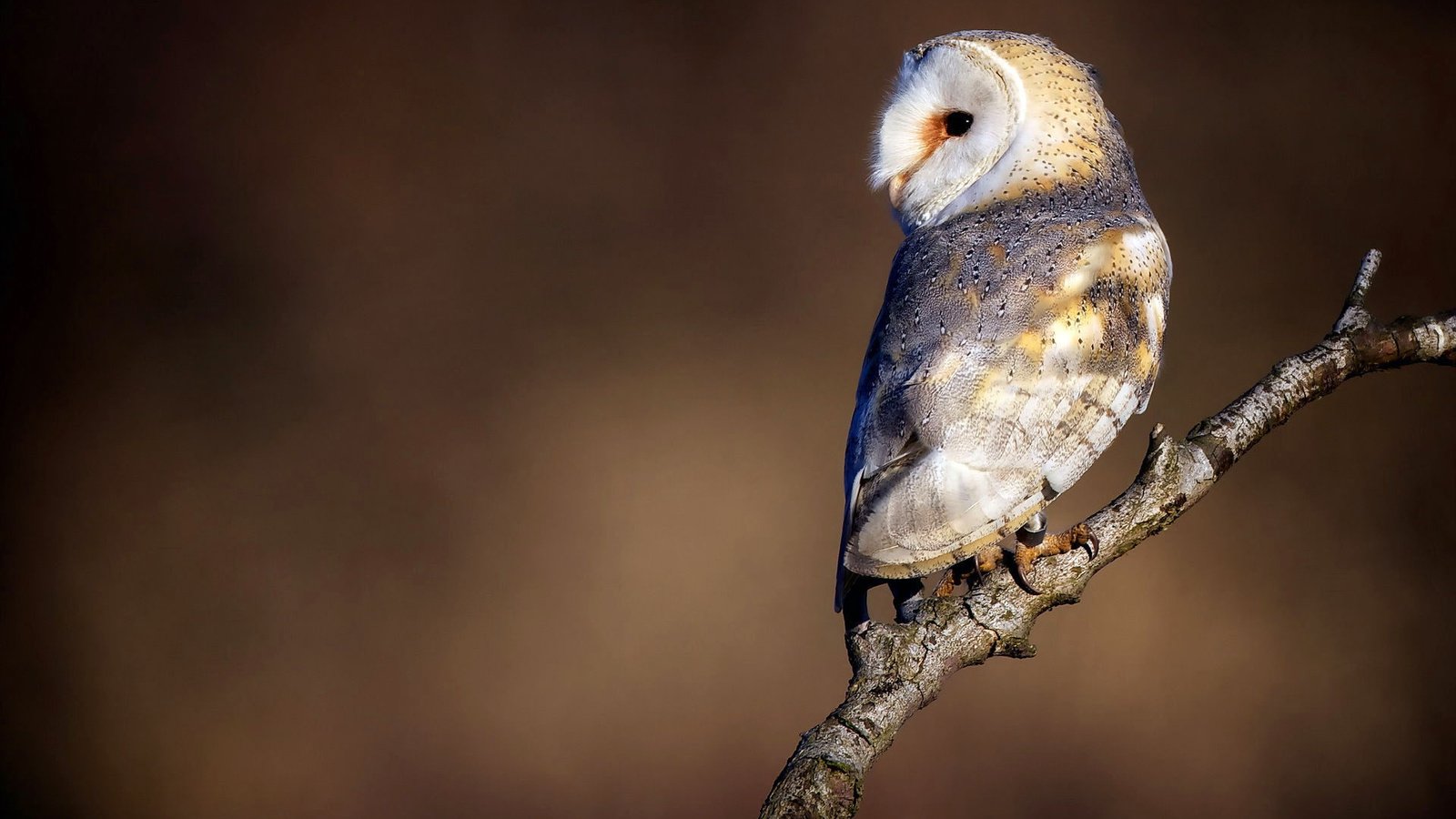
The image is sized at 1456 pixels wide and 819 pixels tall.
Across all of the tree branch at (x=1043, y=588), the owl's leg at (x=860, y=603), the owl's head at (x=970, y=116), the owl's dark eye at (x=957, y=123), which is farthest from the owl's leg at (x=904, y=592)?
the owl's dark eye at (x=957, y=123)

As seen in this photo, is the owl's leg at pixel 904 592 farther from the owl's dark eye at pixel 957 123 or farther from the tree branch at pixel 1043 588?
the owl's dark eye at pixel 957 123

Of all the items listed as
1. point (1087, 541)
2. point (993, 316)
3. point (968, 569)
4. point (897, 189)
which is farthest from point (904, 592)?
point (897, 189)

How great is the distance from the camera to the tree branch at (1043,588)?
88cm

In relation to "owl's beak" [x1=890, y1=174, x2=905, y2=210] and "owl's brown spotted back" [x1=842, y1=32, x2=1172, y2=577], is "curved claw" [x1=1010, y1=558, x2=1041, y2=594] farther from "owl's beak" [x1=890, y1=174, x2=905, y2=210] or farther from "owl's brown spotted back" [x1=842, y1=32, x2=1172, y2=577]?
"owl's beak" [x1=890, y1=174, x2=905, y2=210]

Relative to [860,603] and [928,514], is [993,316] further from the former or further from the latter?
[860,603]

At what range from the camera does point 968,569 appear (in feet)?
3.96

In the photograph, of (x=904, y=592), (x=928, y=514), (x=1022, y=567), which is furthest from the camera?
(x=904, y=592)

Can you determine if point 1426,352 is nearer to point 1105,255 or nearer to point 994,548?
point 1105,255

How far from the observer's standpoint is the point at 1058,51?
132 cm

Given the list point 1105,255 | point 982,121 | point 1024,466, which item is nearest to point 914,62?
point 982,121

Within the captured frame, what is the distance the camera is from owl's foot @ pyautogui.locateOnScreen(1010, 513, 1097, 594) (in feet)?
3.76

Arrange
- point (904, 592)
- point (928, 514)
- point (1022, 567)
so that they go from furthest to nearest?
1. point (904, 592)
2. point (1022, 567)
3. point (928, 514)

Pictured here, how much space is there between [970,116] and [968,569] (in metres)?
0.53

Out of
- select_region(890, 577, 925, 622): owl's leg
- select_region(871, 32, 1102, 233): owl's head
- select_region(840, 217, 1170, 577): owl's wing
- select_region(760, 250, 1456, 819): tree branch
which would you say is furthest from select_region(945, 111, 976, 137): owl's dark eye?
select_region(890, 577, 925, 622): owl's leg
